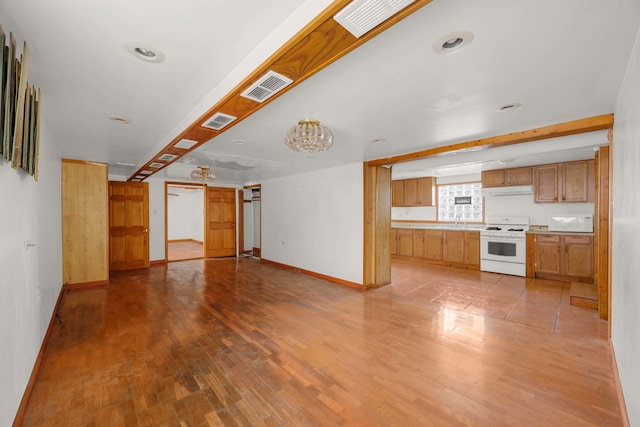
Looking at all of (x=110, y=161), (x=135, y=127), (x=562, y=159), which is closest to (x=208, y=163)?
(x=110, y=161)

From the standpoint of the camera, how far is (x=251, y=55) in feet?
5.36

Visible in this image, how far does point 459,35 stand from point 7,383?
3.21 m

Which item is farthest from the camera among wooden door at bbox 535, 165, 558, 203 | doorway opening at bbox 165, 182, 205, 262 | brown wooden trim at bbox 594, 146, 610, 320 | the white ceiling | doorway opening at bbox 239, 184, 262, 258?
doorway opening at bbox 165, 182, 205, 262

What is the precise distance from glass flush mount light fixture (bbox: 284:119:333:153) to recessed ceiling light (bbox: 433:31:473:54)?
1235mm

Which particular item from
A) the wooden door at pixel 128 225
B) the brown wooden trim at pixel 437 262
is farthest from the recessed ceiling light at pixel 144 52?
the brown wooden trim at pixel 437 262

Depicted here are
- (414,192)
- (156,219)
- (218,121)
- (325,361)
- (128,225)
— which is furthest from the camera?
(414,192)

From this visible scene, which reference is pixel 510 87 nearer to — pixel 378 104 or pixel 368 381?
pixel 378 104

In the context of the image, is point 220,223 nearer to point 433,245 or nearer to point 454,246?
point 433,245

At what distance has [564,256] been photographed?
513 cm

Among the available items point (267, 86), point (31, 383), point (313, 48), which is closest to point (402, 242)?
point (267, 86)

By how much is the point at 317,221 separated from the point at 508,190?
13.8 ft

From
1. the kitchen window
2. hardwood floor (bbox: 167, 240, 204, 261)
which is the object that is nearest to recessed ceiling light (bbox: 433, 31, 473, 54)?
the kitchen window

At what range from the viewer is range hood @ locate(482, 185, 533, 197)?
5.68 metres

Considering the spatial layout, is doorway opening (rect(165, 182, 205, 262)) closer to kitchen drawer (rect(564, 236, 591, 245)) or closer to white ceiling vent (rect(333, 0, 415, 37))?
white ceiling vent (rect(333, 0, 415, 37))
